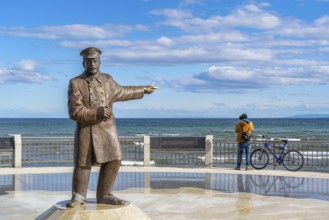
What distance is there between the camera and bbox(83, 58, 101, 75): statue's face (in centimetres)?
710

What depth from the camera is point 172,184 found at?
13664 mm

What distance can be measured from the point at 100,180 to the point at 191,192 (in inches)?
208

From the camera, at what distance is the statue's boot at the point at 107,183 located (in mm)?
7234

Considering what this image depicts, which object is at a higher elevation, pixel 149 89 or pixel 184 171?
pixel 149 89

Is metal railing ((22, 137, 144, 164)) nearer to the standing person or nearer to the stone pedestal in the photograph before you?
the standing person

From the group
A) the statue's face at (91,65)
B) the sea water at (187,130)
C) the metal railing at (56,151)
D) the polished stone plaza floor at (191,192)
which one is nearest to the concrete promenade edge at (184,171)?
the polished stone plaza floor at (191,192)

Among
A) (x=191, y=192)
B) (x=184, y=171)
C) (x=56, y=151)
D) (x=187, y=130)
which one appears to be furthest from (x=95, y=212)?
(x=187, y=130)

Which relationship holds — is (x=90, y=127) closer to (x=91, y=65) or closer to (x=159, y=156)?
(x=91, y=65)

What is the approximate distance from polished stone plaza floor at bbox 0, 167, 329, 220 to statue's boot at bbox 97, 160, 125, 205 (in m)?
1.04

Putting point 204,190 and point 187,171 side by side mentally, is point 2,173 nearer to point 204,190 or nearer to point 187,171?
point 187,171

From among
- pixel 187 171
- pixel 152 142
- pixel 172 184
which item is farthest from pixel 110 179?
pixel 152 142

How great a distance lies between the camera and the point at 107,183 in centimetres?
730

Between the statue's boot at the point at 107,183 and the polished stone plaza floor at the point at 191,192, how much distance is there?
3.41ft

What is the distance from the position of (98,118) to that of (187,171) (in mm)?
9870
